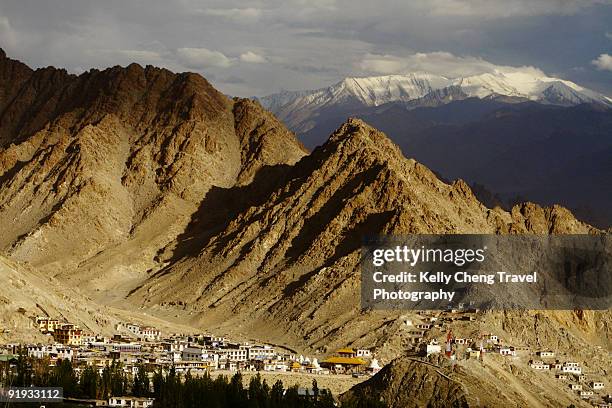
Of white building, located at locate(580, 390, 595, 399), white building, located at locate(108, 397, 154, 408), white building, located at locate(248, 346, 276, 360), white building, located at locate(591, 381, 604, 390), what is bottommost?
white building, located at locate(108, 397, 154, 408)

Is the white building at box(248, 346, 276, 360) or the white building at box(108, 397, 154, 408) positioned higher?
the white building at box(248, 346, 276, 360)

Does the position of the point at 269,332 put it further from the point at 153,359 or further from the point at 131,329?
the point at 153,359

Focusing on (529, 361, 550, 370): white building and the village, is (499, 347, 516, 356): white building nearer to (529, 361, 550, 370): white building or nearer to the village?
the village

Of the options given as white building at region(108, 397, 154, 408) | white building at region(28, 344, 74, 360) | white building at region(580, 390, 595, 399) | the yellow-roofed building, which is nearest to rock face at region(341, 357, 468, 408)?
white building at region(108, 397, 154, 408)

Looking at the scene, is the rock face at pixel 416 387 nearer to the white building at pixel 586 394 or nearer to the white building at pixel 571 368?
the white building at pixel 586 394

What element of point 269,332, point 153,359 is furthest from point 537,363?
point 269,332

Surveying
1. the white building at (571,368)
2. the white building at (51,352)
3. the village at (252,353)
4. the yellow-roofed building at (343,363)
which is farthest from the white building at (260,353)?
the white building at (571,368)

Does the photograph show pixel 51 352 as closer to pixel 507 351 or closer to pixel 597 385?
pixel 507 351

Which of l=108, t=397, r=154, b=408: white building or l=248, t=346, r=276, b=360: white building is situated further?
l=248, t=346, r=276, b=360: white building
